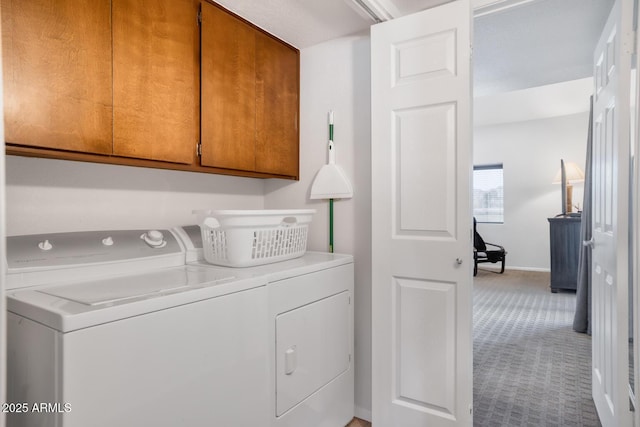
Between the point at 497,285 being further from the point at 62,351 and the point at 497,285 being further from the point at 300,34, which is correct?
the point at 62,351

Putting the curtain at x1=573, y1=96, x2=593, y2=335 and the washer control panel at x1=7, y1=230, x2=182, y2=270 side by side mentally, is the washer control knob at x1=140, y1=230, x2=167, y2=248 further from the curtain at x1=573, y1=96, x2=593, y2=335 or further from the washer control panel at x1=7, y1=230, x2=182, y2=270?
the curtain at x1=573, y1=96, x2=593, y2=335

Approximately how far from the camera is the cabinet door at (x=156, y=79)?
142 centimetres

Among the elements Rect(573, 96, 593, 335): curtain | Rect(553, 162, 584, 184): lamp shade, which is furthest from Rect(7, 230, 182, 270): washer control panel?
Rect(553, 162, 584, 184): lamp shade

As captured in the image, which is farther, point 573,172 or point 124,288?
point 573,172

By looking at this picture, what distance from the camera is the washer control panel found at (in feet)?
4.14

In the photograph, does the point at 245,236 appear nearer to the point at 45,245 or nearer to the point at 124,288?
the point at 124,288

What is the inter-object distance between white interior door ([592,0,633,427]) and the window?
4.99m

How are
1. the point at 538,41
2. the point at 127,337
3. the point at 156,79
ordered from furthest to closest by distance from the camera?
the point at 538,41 < the point at 156,79 < the point at 127,337

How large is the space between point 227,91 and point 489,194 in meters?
6.23

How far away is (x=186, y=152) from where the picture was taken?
1675 millimetres

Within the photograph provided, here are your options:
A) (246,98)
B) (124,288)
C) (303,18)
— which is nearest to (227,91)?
(246,98)

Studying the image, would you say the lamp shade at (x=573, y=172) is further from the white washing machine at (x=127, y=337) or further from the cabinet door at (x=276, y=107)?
the white washing machine at (x=127, y=337)

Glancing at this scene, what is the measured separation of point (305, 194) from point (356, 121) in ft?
1.83

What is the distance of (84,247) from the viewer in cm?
141
